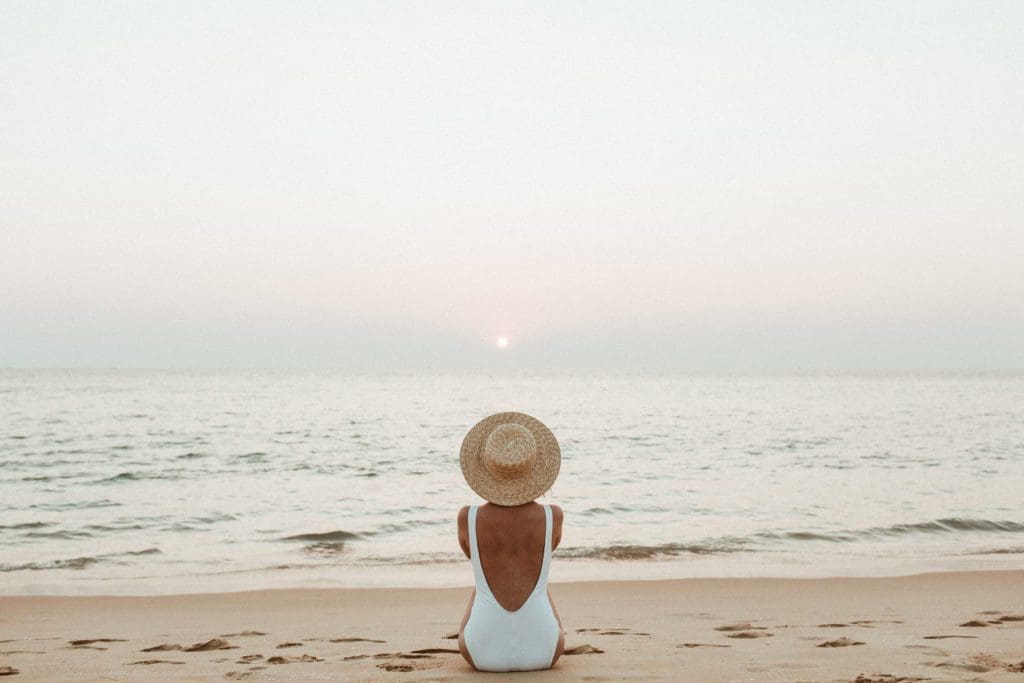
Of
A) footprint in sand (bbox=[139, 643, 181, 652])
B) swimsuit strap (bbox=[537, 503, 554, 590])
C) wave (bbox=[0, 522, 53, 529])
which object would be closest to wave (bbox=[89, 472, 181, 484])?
wave (bbox=[0, 522, 53, 529])

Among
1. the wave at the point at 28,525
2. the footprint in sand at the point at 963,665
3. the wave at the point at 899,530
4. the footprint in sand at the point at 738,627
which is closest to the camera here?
the footprint in sand at the point at 963,665

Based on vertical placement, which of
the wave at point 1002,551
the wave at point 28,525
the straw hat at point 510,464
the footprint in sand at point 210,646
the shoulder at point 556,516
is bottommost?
the wave at point 1002,551

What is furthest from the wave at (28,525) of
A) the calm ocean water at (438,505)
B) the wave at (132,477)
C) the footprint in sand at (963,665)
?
the footprint in sand at (963,665)

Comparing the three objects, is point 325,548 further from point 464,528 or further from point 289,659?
point 464,528

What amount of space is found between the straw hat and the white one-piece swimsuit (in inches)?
6.1

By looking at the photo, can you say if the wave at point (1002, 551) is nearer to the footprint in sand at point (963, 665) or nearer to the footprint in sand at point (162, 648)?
the footprint in sand at point (963, 665)

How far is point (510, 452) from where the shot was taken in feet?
16.0

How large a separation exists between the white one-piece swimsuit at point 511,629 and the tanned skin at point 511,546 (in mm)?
30

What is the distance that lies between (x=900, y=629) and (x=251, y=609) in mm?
5253

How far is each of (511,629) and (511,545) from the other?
48cm

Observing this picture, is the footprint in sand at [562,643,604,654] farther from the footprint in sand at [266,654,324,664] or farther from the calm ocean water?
the calm ocean water

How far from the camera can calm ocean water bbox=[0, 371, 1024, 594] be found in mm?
10461

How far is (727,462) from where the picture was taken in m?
22.7

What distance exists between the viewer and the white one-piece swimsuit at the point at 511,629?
194 inches
